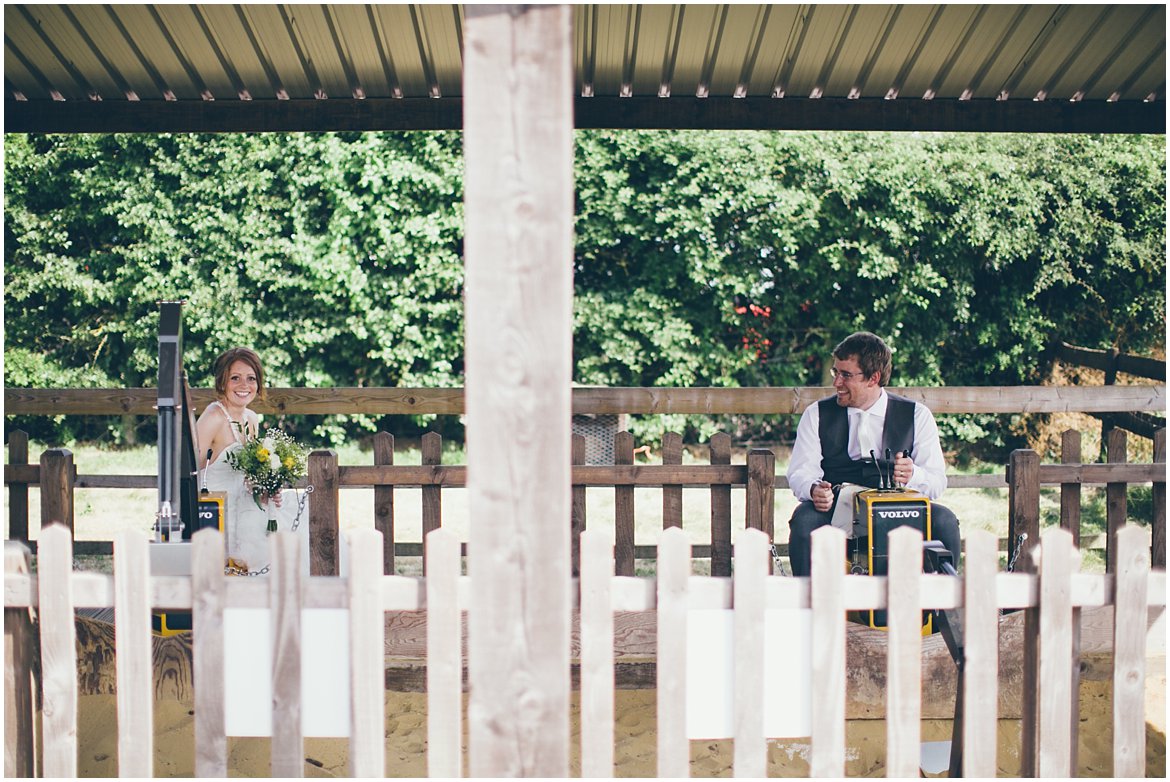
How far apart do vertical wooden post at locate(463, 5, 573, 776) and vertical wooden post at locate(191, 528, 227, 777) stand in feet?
2.33

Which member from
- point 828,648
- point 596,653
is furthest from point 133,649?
Answer: point 828,648

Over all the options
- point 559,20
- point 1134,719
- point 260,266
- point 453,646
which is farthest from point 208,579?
point 260,266

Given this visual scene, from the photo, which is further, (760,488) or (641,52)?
(760,488)

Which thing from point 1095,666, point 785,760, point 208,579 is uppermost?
point 208,579

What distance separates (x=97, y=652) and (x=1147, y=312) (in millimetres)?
11459

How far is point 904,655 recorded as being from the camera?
2543mm

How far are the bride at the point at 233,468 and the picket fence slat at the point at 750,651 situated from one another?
2.65 m

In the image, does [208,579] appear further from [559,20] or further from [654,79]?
[654,79]

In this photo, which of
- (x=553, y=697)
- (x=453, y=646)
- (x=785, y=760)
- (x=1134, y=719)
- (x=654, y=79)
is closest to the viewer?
(x=553, y=697)

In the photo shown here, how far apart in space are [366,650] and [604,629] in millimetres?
568

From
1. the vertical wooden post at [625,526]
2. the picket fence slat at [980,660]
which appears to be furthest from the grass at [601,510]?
the picket fence slat at [980,660]

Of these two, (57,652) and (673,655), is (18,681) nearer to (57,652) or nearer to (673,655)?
(57,652)

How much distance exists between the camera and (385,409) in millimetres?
5387

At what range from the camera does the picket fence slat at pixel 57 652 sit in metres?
2.50
